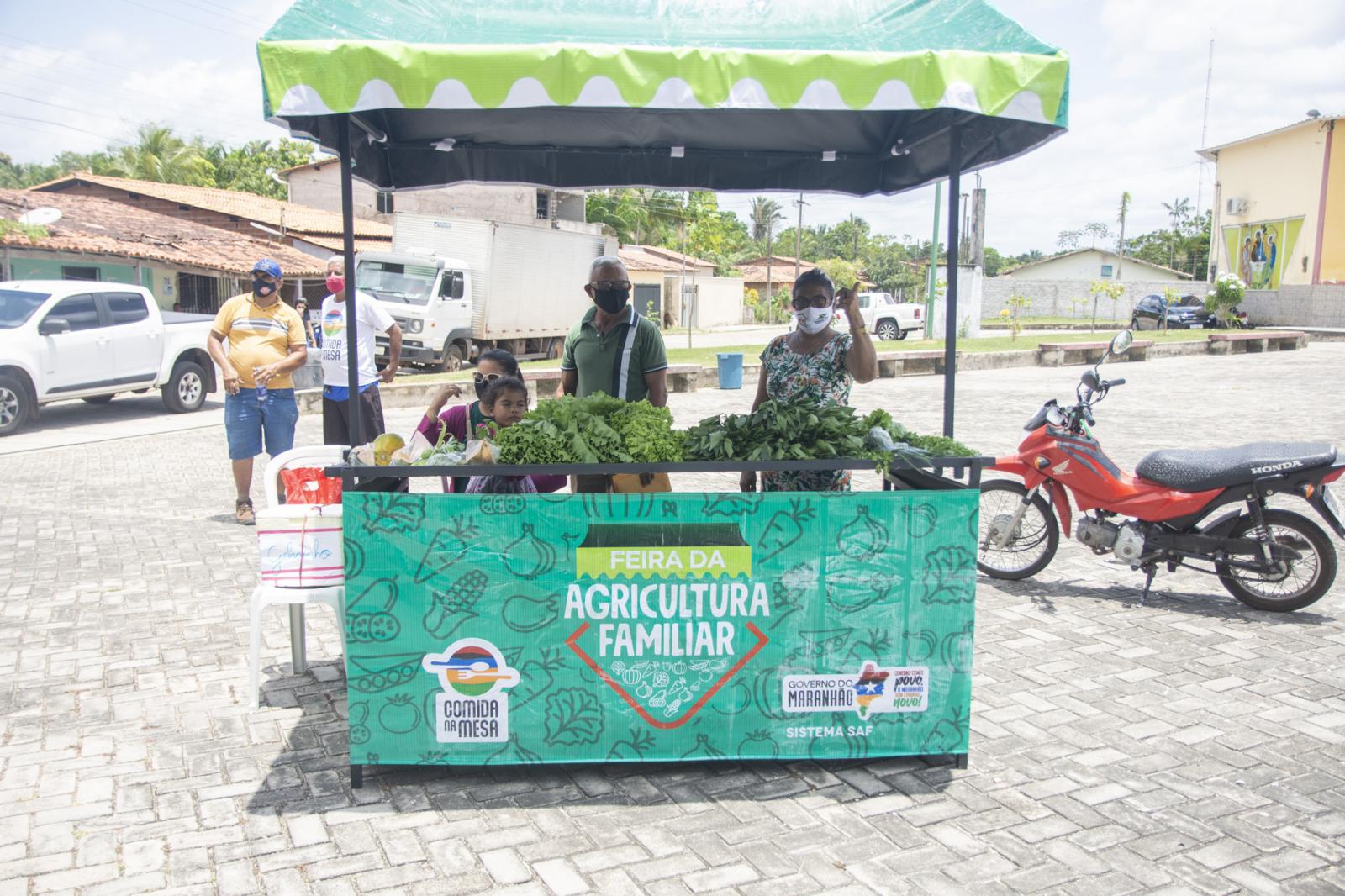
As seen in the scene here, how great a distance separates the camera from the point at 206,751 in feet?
13.4

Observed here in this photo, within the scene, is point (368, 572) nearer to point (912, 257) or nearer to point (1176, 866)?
point (1176, 866)

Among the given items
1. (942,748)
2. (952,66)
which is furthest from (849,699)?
(952,66)

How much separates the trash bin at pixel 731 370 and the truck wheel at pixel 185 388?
27.9ft

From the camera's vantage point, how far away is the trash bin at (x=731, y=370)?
18000 mm

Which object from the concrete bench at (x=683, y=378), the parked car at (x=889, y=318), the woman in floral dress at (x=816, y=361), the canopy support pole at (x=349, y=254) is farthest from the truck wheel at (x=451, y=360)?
the canopy support pole at (x=349, y=254)

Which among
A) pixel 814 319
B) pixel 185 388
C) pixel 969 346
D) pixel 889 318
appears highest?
pixel 889 318

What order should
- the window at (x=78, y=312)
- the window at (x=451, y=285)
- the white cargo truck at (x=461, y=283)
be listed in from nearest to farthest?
the window at (x=78, y=312)
the white cargo truck at (x=461, y=283)
the window at (x=451, y=285)

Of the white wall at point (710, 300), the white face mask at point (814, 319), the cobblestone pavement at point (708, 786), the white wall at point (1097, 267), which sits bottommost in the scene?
the cobblestone pavement at point (708, 786)

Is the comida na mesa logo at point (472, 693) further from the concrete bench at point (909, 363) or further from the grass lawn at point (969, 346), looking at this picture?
the concrete bench at point (909, 363)

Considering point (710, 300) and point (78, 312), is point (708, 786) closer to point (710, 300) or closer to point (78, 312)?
point (78, 312)

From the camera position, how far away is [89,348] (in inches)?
536

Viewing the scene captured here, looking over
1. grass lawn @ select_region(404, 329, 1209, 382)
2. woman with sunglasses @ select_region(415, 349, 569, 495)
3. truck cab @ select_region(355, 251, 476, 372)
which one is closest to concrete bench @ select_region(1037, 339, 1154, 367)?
grass lawn @ select_region(404, 329, 1209, 382)

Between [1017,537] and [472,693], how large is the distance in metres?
4.05

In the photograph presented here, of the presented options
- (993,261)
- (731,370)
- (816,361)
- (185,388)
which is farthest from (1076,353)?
(993,261)
